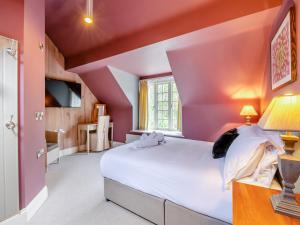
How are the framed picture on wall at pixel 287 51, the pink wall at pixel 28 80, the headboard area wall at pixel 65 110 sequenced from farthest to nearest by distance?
1. the headboard area wall at pixel 65 110
2. the pink wall at pixel 28 80
3. the framed picture on wall at pixel 287 51

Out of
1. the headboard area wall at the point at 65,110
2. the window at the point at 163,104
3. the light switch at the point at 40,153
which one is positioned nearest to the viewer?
the light switch at the point at 40,153

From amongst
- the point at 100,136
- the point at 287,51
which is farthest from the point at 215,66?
the point at 100,136

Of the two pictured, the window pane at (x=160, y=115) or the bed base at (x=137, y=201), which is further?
the window pane at (x=160, y=115)

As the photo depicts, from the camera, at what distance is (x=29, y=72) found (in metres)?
1.82

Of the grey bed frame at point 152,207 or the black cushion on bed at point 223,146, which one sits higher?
the black cushion on bed at point 223,146

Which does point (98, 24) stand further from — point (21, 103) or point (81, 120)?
point (81, 120)

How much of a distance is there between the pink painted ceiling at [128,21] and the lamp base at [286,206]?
1.94 m

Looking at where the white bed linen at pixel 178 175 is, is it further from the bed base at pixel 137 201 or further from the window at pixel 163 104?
the window at pixel 163 104

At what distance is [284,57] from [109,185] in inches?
92.1

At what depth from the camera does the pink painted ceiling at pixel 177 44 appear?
2.01 metres

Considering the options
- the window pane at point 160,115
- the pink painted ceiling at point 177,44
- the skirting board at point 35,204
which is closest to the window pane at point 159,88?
the pink painted ceiling at point 177,44

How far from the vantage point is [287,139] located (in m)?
0.87

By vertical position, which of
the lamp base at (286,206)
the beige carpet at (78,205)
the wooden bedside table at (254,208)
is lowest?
the beige carpet at (78,205)

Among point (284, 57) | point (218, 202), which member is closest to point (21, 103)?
point (218, 202)
